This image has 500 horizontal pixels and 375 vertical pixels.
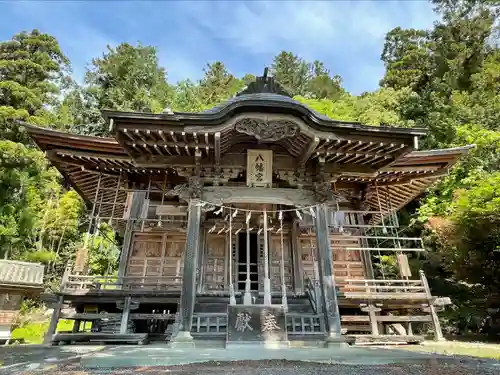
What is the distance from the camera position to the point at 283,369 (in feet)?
14.2

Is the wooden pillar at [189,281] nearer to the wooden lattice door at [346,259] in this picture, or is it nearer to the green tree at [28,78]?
the wooden lattice door at [346,259]

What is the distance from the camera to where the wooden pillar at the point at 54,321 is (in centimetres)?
884

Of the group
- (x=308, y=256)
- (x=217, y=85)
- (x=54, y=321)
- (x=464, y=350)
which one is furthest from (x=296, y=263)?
(x=217, y=85)

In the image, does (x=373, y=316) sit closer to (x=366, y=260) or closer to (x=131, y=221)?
(x=366, y=260)

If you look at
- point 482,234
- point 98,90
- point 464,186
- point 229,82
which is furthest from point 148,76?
point 482,234

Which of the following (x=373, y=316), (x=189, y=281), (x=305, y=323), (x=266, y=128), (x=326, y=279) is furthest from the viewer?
(x=373, y=316)

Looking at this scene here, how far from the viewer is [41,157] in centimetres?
1694

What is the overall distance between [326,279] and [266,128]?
4.02m

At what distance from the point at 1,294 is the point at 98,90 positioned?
24920mm

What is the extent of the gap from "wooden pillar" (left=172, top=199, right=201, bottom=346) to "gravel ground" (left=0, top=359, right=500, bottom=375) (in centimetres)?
261

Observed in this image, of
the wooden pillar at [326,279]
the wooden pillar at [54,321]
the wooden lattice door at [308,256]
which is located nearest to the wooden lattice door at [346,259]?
the wooden lattice door at [308,256]

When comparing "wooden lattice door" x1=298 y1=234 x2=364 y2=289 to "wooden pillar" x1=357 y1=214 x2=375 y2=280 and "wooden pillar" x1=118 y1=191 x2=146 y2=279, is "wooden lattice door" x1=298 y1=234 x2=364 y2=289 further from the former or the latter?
"wooden pillar" x1=118 y1=191 x2=146 y2=279

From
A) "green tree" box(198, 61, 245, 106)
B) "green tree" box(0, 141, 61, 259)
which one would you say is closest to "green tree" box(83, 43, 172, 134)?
"green tree" box(198, 61, 245, 106)

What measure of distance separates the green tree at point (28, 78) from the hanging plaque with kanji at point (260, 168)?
45.2 ft
